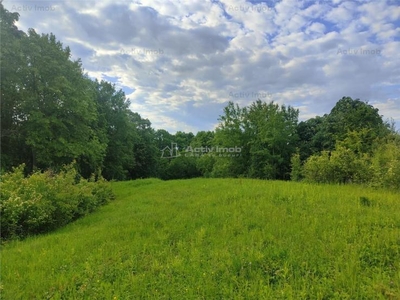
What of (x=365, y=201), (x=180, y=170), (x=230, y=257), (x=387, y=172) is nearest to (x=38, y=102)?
(x=230, y=257)

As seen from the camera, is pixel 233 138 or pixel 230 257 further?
Result: pixel 233 138

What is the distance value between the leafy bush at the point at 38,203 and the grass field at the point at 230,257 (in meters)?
0.82

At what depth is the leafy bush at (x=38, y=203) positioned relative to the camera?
705 centimetres

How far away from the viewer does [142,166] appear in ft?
140

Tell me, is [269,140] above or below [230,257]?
above

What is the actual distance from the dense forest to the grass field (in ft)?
16.4

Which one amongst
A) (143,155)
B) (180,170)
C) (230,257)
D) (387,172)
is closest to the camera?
(230,257)

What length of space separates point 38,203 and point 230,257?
6265mm

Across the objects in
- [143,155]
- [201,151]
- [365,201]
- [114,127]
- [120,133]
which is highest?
[114,127]

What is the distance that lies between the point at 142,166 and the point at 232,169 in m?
17.8

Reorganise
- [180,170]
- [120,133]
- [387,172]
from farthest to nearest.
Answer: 1. [180,170]
2. [120,133]
3. [387,172]

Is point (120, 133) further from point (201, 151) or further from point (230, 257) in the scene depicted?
point (230, 257)

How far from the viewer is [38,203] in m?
7.62

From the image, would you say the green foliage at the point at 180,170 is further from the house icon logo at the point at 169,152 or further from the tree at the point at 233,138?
the tree at the point at 233,138
